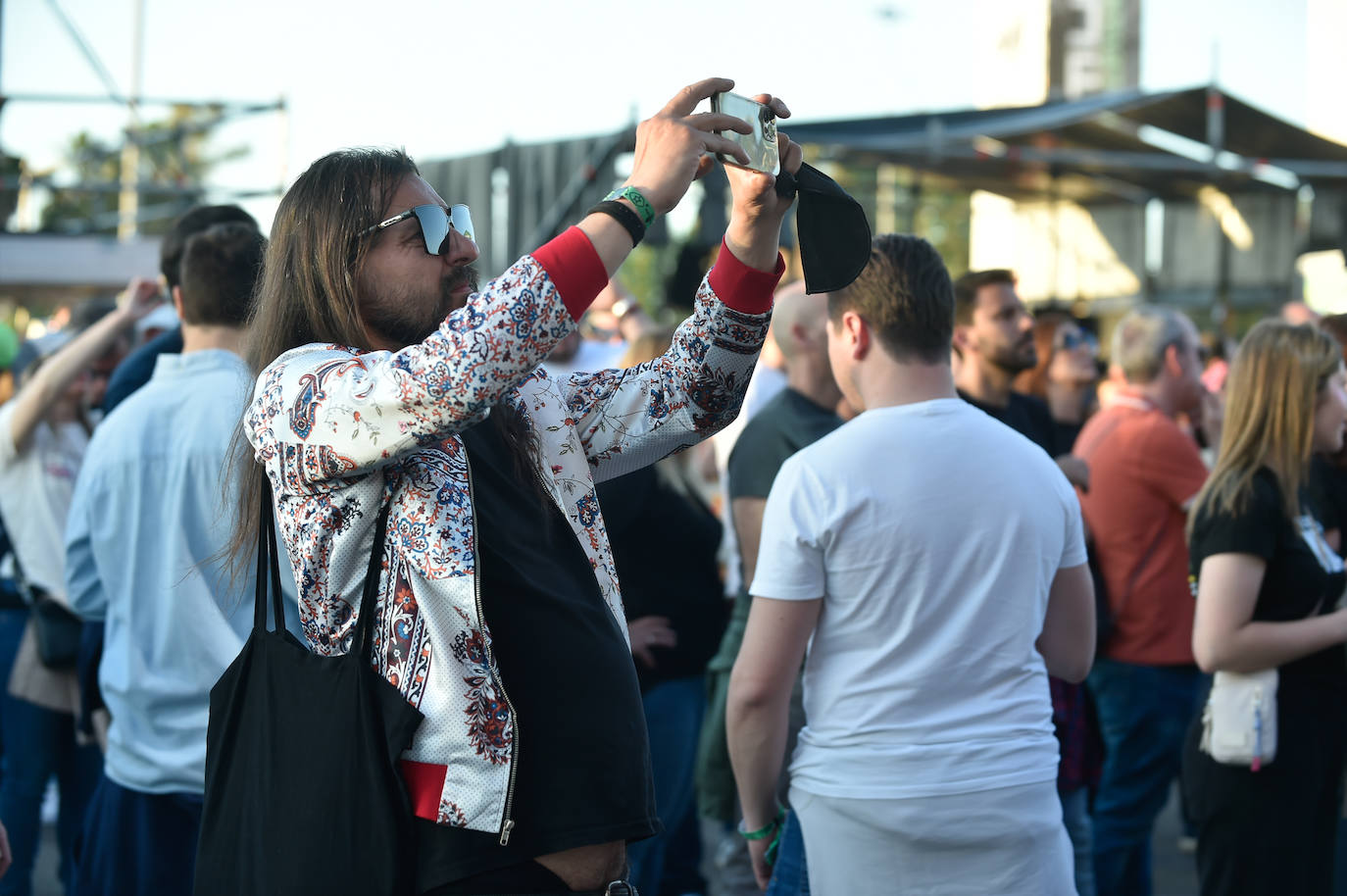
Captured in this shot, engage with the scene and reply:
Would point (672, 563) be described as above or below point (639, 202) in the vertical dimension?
below

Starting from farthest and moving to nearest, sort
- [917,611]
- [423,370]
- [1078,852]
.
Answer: [1078,852] < [917,611] < [423,370]

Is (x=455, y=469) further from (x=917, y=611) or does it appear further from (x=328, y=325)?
(x=917, y=611)

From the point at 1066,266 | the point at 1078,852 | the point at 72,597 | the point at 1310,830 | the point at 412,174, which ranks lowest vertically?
the point at 1078,852

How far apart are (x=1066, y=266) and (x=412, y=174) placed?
14.2 metres

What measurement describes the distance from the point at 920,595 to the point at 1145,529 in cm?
253

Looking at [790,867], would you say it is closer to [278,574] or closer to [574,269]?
[278,574]

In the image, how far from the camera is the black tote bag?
5.44 ft

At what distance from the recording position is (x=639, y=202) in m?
1.71

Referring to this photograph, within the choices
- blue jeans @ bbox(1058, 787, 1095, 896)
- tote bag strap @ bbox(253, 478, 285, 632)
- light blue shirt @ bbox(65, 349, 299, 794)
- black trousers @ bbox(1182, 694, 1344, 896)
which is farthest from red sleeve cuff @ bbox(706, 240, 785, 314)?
blue jeans @ bbox(1058, 787, 1095, 896)

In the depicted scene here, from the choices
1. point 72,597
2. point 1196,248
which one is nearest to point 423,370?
point 72,597

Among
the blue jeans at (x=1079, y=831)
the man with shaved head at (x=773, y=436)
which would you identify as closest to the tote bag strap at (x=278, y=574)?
the man with shaved head at (x=773, y=436)

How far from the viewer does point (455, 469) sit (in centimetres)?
177

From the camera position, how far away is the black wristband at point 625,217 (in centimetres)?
168

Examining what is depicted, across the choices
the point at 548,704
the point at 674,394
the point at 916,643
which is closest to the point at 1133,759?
the point at 916,643
